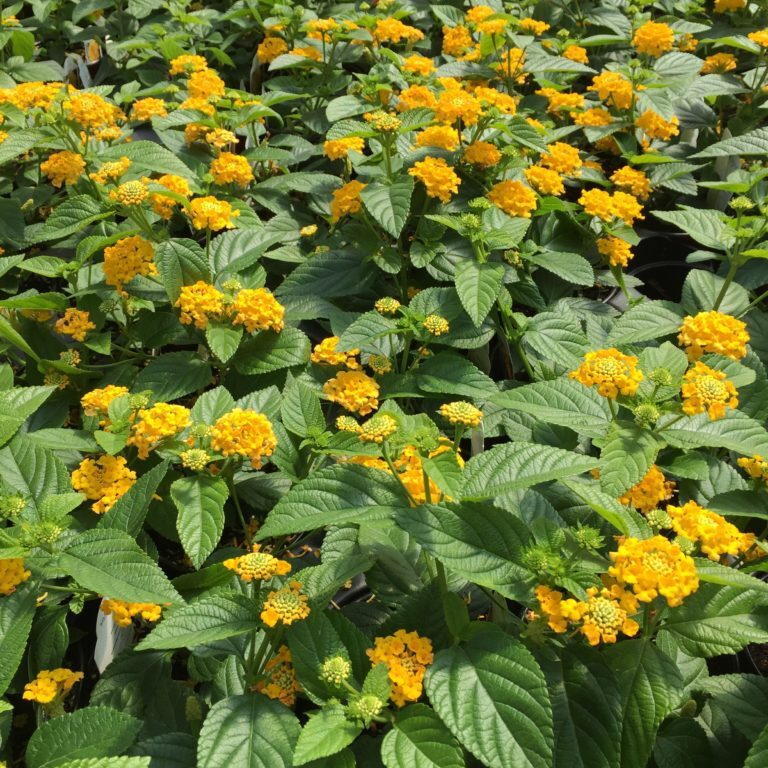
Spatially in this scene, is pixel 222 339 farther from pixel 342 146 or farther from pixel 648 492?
pixel 648 492

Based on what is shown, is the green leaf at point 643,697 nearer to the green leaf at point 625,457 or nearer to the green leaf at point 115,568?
the green leaf at point 625,457

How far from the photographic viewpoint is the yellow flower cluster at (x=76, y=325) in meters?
1.87

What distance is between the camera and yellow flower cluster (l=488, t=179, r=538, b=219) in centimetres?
202

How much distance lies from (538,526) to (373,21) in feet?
7.78

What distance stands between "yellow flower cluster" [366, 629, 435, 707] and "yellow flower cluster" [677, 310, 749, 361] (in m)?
0.92

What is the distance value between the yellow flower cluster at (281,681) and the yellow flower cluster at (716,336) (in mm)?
1109

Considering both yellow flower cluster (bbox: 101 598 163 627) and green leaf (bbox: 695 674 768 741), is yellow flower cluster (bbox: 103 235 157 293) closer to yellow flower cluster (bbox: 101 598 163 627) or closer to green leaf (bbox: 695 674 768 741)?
yellow flower cluster (bbox: 101 598 163 627)

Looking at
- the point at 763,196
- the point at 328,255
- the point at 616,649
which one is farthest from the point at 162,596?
the point at 763,196

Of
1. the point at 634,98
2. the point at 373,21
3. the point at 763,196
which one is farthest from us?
the point at 373,21

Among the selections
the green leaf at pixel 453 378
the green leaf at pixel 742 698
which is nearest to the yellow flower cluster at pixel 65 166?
the green leaf at pixel 453 378

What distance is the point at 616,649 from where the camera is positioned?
1159 mm

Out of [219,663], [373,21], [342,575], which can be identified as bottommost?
[219,663]

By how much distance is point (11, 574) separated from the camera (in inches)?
49.5

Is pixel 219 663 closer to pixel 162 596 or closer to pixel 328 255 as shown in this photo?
pixel 162 596
